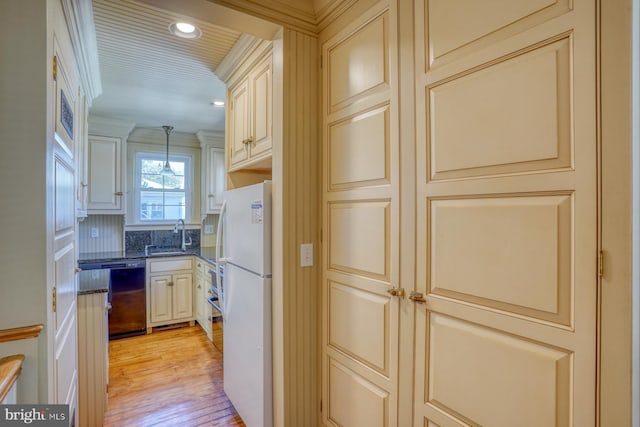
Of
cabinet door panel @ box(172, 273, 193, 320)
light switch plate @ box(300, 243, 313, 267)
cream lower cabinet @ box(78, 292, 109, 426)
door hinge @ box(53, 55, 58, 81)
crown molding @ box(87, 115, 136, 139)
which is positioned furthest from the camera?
cabinet door panel @ box(172, 273, 193, 320)

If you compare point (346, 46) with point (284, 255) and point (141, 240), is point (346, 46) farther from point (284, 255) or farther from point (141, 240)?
point (141, 240)

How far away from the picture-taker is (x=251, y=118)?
2.11 m

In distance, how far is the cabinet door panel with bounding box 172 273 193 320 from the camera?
387cm

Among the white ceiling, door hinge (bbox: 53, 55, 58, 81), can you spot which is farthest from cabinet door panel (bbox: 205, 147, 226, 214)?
door hinge (bbox: 53, 55, 58, 81)

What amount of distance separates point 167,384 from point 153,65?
2.48 m

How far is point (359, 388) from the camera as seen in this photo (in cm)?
148

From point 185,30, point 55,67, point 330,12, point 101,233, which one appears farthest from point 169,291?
point 330,12

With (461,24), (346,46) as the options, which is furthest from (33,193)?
(461,24)

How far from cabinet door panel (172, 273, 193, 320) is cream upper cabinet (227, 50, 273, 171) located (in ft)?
6.76

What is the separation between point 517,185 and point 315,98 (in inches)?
45.4

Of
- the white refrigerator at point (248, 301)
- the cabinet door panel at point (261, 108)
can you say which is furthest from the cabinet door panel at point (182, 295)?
the cabinet door panel at point (261, 108)

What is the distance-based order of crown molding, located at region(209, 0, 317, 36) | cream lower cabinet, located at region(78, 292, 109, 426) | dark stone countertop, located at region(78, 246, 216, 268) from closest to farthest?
crown molding, located at region(209, 0, 317, 36)
cream lower cabinet, located at region(78, 292, 109, 426)
dark stone countertop, located at region(78, 246, 216, 268)

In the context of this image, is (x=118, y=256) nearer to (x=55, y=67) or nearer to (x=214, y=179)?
(x=214, y=179)

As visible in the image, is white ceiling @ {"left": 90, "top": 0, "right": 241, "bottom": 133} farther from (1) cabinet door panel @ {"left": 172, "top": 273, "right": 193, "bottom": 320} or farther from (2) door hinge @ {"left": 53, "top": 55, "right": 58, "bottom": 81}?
(1) cabinet door panel @ {"left": 172, "top": 273, "right": 193, "bottom": 320}
